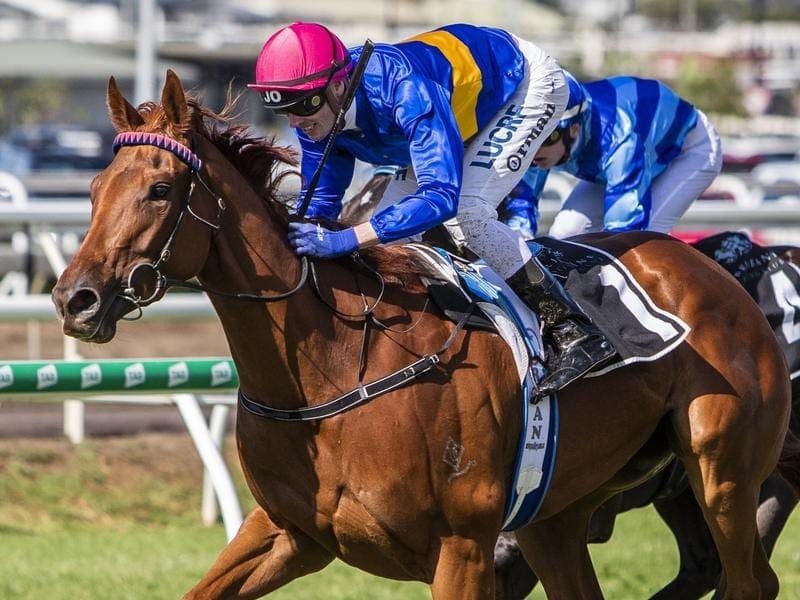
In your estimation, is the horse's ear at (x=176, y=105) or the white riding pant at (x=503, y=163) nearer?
the horse's ear at (x=176, y=105)

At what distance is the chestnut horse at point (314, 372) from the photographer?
3307 mm

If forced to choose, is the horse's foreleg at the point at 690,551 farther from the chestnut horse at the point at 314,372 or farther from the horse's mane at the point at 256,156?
the horse's mane at the point at 256,156

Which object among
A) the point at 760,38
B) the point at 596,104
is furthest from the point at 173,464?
the point at 760,38

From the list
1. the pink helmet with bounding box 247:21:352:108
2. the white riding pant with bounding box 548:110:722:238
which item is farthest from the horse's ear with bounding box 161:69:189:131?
the white riding pant with bounding box 548:110:722:238

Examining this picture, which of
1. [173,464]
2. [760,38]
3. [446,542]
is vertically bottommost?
[760,38]

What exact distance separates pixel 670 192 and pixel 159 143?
2484mm

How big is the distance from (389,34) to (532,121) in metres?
47.2

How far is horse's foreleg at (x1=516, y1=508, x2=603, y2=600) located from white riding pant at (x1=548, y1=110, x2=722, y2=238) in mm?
1267

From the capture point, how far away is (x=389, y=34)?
5056 cm

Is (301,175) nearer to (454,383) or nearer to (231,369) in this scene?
(454,383)

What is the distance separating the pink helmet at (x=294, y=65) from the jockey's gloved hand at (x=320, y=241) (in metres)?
0.34

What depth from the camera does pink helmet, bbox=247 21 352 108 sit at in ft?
11.7

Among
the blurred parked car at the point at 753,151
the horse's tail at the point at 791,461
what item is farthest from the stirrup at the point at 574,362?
the blurred parked car at the point at 753,151

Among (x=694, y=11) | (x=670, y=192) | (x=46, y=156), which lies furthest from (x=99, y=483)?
(x=694, y=11)
